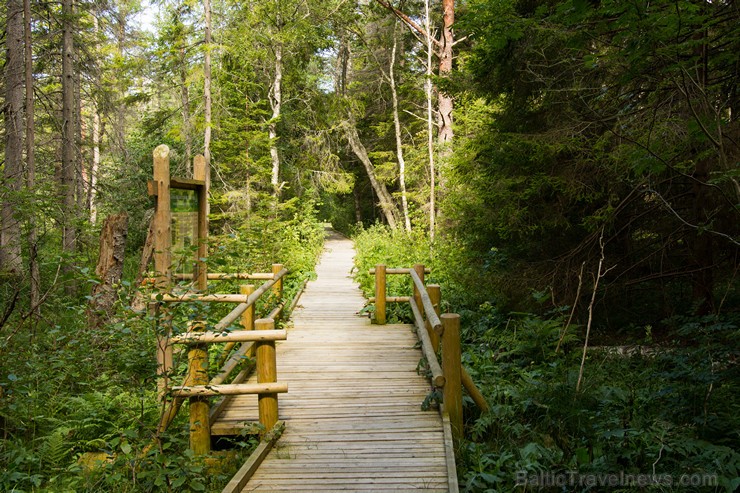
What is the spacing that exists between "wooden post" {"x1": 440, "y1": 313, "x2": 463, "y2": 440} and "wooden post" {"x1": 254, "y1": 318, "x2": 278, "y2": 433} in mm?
1672

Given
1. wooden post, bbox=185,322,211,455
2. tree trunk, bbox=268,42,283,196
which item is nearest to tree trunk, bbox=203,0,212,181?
tree trunk, bbox=268,42,283,196

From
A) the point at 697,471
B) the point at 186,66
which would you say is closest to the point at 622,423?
the point at 697,471

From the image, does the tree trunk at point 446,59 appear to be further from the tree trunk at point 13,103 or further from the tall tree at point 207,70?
the tree trunk at point 13,103

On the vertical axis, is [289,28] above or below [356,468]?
above

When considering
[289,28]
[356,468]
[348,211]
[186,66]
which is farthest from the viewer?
[348,211]

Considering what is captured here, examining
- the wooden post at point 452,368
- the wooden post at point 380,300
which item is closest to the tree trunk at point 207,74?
the wooden post at point 380,300

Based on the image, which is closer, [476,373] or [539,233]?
[476,373]

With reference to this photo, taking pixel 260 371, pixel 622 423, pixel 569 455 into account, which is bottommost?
pixel 569 455

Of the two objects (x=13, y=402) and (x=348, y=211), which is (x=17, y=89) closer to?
(x=13, y=402)

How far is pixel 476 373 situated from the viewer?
22.8ft

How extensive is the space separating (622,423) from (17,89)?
13580mm

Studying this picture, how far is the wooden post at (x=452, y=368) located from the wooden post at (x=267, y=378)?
5.49 ft
